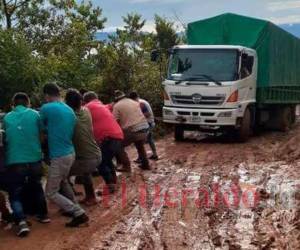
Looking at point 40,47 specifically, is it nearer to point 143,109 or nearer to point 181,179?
point 143,109

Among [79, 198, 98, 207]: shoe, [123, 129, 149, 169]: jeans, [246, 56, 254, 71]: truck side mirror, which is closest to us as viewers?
[79, 198, 98, 207]: shoe

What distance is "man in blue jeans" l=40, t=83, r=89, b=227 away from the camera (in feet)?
23.9

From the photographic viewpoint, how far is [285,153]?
1388cm

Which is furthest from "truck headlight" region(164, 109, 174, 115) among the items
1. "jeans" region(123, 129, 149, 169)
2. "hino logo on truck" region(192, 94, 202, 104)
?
"jeans" region(123, 129, 149, 169)

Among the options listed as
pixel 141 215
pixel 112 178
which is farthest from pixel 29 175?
pixel 112 178

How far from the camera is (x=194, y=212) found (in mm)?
7883

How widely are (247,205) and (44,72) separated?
7.91 meters

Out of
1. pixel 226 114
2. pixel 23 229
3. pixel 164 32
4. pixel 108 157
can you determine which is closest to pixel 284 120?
pixel 226 114

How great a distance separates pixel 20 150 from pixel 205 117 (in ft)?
29.2

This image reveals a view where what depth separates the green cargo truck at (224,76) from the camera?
50.7 feet

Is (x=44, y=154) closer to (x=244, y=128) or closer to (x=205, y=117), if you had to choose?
(x=205, y=117)

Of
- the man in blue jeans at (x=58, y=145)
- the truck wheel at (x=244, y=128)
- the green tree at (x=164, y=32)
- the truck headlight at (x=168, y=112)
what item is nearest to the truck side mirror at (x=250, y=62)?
the truck wheel at (x=244, y=128)

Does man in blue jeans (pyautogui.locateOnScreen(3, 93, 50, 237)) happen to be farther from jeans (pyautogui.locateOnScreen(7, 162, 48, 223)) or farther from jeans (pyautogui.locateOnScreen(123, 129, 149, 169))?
jeans (pyautogui.locateOnScreen(123, 129, 149, 169))

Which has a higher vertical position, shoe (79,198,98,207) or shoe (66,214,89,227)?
shoe (66,214,89,227)
